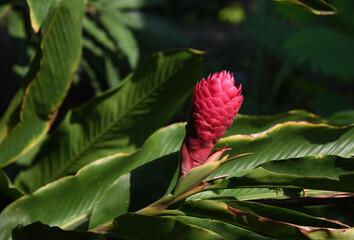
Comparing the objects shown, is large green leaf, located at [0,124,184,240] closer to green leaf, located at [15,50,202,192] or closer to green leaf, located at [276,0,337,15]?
green leaf, located at [15,50,202,192]

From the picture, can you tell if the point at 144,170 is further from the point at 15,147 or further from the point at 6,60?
the point at 6,60

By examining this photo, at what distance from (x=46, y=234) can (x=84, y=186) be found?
264mm

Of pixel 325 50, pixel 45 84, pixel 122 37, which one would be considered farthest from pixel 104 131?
pixel 325 50

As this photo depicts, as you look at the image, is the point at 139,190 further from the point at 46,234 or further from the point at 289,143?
the point at 289,143

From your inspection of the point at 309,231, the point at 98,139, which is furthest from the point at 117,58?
the point at 309,231

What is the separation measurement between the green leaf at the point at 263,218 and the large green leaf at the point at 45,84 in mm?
538

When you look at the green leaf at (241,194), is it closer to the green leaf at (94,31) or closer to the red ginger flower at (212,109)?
the red ginger flower at (212,109)

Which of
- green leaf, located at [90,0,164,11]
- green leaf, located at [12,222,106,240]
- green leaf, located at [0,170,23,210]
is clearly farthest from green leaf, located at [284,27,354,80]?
green leaf, located at [12,222,106,240]

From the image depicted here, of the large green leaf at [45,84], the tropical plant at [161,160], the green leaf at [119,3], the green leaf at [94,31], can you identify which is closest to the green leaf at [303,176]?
the tropical plant at [161,160]

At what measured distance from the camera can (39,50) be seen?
1032 millimetres

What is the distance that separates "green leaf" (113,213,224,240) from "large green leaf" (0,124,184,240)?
270 mm

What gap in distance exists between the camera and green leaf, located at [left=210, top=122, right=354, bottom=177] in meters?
0.90

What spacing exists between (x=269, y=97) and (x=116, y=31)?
2.21m

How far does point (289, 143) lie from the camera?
3.12ft
